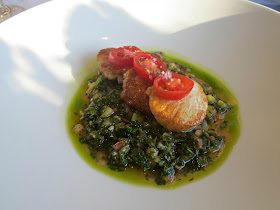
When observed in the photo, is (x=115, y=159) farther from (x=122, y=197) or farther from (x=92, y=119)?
(x=92, y=119)

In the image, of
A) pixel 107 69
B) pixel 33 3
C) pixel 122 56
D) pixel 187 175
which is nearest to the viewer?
pixel 187 175

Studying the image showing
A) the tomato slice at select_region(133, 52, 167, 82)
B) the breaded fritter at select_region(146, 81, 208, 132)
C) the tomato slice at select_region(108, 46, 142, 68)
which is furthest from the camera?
the tomato slice at select_region(108, 46, 142, 68)

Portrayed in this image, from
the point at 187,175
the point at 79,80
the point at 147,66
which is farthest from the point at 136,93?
the point at 187,175

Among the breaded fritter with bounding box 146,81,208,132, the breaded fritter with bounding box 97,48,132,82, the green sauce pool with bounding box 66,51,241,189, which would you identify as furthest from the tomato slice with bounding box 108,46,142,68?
the breaded fritter with bounding box 146,81,208,132

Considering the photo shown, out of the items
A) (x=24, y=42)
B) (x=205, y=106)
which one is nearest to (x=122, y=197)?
(x=205, y=106)

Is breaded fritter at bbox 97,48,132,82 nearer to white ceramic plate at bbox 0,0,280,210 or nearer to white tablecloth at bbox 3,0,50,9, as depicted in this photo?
white ceramic plate at bbox 0,0,280,210

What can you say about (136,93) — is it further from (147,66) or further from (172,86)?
(172,86)

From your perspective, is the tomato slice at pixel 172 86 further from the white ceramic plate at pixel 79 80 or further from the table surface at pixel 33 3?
the table surface at pixel 33 3
